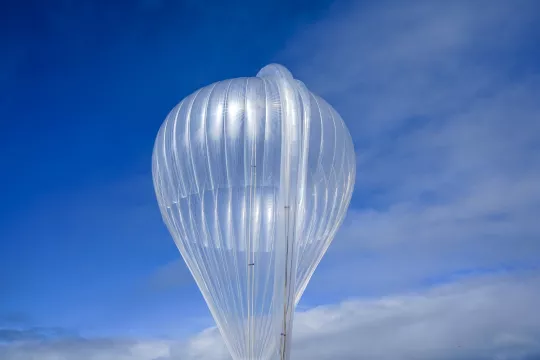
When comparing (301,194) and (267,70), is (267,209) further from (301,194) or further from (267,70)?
(267,70)

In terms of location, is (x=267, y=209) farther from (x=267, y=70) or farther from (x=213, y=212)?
(x=267, y=70)

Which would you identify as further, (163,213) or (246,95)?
(163,213)

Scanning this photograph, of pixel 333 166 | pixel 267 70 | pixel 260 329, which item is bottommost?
pixel 260 329

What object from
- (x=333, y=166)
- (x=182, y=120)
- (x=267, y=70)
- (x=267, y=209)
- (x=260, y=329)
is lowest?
(x=260, y=329)

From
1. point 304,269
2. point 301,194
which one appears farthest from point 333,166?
point 304,269

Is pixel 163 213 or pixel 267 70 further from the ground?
pixel 267 70

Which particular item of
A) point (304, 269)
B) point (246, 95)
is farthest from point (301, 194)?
point (246, 95)
